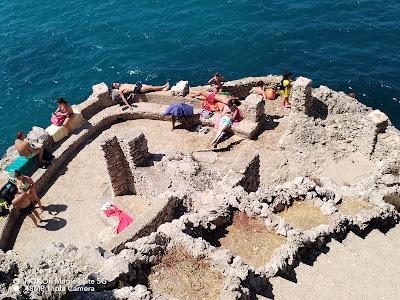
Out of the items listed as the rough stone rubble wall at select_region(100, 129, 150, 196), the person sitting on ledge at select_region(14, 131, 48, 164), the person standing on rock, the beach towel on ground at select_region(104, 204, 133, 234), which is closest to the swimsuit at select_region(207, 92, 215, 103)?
the person standing on rock

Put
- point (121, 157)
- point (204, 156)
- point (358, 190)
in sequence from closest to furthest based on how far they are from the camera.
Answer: point (358, 190)
point (121, 157)
point (204, 156)

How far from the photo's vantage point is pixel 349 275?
12695mm

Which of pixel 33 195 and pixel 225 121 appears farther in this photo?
pixel 225 121

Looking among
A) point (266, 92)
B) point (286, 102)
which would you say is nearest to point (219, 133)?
point (286, 102)

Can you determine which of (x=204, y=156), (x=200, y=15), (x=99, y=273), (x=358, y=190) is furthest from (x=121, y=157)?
(x=200, y=15)

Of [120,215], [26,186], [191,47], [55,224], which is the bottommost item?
[191,47]

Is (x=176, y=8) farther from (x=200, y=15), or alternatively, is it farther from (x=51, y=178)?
(x=51, y=178)

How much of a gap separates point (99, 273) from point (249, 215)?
521 cm

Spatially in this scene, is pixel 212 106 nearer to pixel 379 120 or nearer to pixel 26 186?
pixel 379 120

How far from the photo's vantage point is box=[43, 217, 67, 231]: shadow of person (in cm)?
1773

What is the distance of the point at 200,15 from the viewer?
4056 centimetres

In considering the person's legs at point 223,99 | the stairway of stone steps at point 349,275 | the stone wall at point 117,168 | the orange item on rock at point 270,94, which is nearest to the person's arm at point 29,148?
the stone wall at point 117,168

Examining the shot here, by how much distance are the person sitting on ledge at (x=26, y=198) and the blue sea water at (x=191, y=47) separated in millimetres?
14080

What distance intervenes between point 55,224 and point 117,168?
3.32 meters
